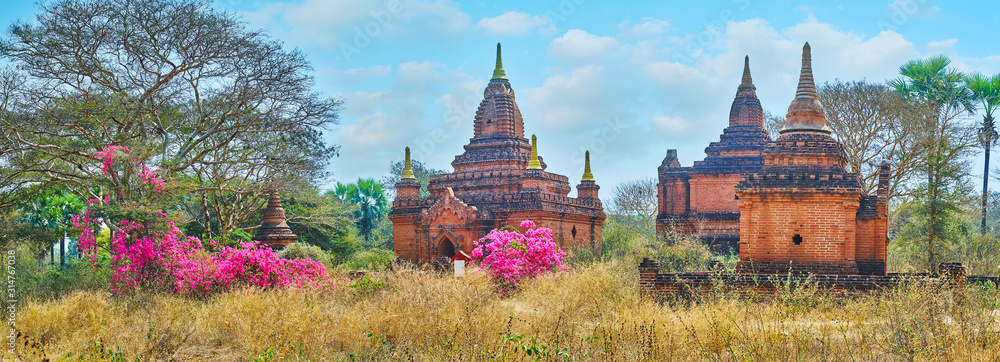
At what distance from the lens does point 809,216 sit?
17219 mm

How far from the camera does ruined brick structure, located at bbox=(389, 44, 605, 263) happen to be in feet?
88.5

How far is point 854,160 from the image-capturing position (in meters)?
31.6

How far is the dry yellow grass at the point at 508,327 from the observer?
→ 30.9ft

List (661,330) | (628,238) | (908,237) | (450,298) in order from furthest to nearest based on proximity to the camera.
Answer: (628,238) → (908,237) → (450,298) → (661,330)

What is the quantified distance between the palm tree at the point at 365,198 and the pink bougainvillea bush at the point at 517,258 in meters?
23.4

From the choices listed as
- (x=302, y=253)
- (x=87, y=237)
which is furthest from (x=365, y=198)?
(x=87, y=237)

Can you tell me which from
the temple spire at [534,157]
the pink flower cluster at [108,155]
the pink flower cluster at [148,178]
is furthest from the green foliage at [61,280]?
the temple spire at [534,157]

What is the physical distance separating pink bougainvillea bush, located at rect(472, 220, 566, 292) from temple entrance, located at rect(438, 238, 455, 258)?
899cm

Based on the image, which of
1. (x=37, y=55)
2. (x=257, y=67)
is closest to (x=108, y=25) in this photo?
(x=37, y=55)

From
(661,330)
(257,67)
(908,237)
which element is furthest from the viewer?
(908,237)

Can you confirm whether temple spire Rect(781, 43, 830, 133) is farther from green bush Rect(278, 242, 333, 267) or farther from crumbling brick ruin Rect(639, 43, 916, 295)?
green bush Rect(278, 242, 333, 267)

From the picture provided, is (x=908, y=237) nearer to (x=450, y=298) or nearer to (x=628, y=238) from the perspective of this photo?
(x=628, y=238)

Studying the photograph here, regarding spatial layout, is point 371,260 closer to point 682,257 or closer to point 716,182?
point 682,257

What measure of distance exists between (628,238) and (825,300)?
54.2 ft
